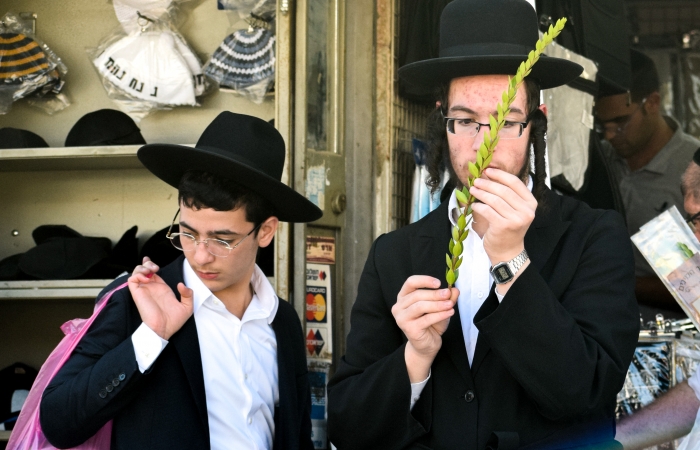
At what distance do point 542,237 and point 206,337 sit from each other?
1125mm

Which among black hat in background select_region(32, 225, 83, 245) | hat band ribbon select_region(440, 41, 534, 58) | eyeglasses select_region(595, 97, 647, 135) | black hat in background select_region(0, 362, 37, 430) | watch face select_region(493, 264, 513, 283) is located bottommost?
black hat in background select_region(0, 362, 37, 430)

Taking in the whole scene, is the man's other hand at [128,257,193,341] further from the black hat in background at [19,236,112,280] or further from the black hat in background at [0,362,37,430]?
the black hat in background at [0,362,37,430]

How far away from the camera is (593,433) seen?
195 cm

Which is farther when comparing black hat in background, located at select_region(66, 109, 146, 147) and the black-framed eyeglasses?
black hat in background, located at select_region(66, 109, 146, 147)

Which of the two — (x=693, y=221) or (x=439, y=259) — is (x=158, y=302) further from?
(x=693, y=221)

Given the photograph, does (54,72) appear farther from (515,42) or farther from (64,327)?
(515,42)

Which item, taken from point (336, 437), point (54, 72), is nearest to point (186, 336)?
point (336, 437)

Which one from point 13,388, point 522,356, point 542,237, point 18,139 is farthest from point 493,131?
point 13,388

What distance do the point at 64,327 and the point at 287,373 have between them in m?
0.70

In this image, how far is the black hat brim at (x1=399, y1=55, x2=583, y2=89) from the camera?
1.99 metres

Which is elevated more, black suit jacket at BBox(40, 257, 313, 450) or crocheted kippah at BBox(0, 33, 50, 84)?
crocheted kippah at BBox(0, 33, 50, 84)

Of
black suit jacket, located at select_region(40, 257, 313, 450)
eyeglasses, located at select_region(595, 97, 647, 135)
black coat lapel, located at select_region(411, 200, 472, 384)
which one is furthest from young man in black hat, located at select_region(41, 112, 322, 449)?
eyeglasses, located at select_region(595, 97, 647, 135)

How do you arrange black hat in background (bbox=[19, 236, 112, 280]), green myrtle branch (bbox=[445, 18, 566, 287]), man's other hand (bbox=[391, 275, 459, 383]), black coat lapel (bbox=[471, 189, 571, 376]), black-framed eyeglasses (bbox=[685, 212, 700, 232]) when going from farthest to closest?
black hat in background (bbox=[19, 236, 112, 280])
black-framed eyeglasses (bbox=[685, 212, 700, 232])
black coat lapel (bbox=[471, 189, 571, 376])
man's other hand (bbox=[391, 275, 459, 383])
green myrtle branch (bbox=[445, 18, 566, 287])

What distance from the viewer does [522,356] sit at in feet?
5.79
